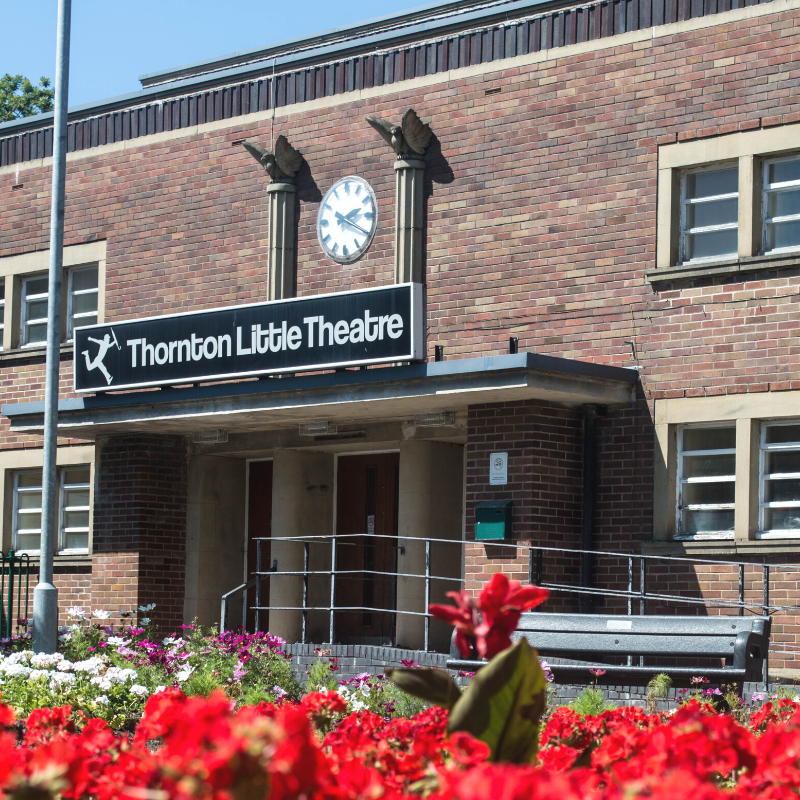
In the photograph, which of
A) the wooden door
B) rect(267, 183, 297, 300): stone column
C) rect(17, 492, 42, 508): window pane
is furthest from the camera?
rect(17, 492, 42, 508): window pane

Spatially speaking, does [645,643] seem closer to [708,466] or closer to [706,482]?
[706,482]

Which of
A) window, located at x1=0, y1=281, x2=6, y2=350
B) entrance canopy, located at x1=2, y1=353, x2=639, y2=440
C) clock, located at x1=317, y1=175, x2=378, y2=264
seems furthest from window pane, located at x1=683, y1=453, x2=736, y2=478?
window, located at x1=0, y1=281, x2=6, y2=350

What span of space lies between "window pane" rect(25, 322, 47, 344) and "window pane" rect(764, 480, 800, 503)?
10.4 meters

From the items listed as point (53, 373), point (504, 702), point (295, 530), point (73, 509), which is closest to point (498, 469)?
point (295, 530)

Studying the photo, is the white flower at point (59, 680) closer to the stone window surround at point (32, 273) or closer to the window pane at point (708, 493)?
the window pane at point (708, 493)

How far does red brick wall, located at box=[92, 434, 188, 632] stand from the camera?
16969 mm

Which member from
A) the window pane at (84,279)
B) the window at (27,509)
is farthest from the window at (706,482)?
the window at (27,509)

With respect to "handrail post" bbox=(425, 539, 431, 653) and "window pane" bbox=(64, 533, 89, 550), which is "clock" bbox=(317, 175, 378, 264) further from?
"window pane" bbox=(64, 533, 89, 550)

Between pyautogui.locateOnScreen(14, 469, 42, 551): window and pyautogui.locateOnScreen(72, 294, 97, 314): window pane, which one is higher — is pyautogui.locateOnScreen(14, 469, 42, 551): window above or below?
below

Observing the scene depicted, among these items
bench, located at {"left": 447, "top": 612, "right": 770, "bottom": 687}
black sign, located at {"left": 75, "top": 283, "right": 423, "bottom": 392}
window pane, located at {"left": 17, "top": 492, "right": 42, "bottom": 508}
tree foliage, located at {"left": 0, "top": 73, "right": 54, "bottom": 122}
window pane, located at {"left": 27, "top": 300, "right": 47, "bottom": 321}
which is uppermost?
tree foliage, located at {"left": 0, "top": 73, "right": 54, "bottom": 122}

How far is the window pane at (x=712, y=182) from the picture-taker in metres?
13.5

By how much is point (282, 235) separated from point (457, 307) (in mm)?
2701

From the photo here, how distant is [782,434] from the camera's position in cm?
1302

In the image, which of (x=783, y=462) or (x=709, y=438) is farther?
(x=709, y=438)
